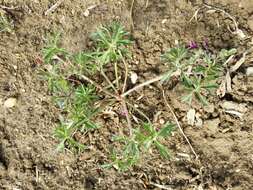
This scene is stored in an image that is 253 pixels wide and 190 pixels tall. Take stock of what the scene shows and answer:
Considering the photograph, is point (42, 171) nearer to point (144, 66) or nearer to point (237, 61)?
point (144, 66)

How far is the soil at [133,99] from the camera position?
8.09ft

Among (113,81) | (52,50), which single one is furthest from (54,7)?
(113,81)

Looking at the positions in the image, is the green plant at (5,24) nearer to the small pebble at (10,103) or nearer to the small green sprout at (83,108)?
the small pebble at (10,103)

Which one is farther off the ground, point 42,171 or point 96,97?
point 96,97

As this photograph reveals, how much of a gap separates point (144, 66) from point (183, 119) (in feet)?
1.10

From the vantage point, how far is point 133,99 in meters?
Answer: 2.58

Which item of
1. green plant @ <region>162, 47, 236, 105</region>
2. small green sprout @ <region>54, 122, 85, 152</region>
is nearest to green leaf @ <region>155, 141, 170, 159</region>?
green plant @ <region>162, 47, 236, 105</region>

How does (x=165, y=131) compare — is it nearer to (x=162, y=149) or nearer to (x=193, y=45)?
(x=162, y=149)

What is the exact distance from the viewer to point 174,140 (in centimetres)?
251

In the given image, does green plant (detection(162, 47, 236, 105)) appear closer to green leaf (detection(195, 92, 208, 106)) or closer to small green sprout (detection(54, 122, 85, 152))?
green leaf (detection(195, 92, 208, 106))

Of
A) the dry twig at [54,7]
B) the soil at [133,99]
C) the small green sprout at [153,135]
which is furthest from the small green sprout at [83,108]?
the dry twig at [54,7]

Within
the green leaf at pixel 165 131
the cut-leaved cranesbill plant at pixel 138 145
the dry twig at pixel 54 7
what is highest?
the dry twig at pixel 54 7

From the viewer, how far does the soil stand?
2.46 metres

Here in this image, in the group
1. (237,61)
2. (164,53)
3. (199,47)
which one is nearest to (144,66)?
(164,53)
